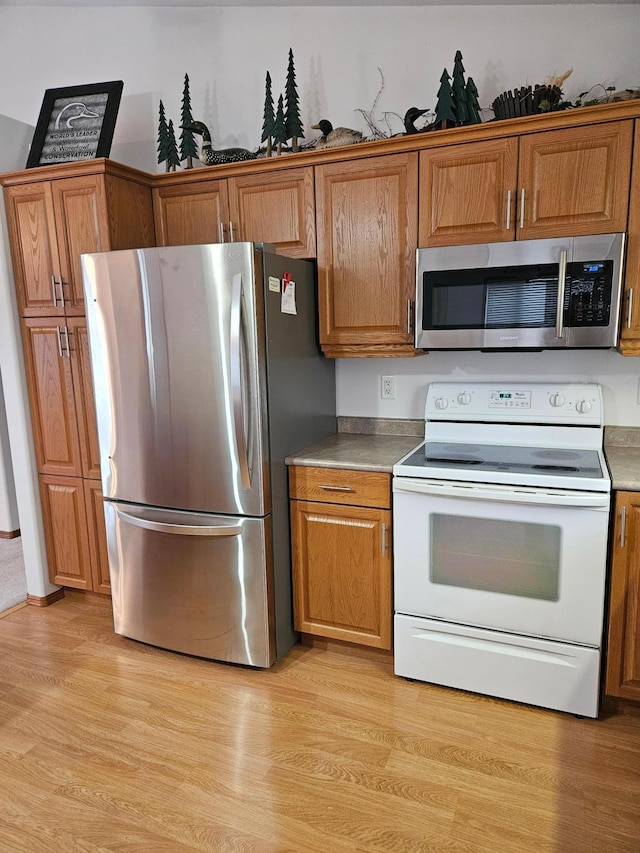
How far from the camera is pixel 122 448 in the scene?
2520mm

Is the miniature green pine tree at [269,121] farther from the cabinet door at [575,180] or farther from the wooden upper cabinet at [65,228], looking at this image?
the cabinet door at [575,180]

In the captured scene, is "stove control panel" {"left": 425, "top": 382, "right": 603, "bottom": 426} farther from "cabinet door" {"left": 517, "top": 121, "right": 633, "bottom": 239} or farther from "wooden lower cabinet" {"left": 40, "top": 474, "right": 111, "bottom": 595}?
"wooden lower cabinet" {"left": 40, "top": 474, "right": 111, "bottom": 595}

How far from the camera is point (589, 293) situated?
84.5 inches

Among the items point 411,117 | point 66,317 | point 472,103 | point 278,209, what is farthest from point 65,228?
point 472,103

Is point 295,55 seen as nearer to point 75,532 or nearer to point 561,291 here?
point 561,291

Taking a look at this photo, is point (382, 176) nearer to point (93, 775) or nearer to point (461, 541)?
point (461, 541)

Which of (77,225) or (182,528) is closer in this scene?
(182,528)

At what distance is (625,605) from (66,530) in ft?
8.45

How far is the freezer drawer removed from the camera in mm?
2359

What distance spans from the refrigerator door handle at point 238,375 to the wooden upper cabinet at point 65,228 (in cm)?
86

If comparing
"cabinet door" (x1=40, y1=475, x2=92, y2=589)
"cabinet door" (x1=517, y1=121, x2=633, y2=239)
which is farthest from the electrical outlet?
"cabinet door" (x1=40, y1=475, x2=92, y2=589)

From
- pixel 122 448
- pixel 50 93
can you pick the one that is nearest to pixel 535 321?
pixel 122 448

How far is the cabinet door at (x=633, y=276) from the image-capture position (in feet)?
6.75

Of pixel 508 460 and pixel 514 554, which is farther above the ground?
pixel 508 460
